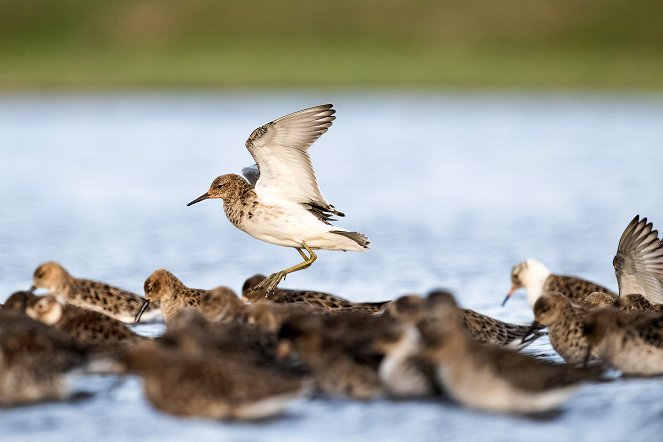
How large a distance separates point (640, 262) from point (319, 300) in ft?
7.79

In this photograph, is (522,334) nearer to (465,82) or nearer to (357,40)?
(465,82)

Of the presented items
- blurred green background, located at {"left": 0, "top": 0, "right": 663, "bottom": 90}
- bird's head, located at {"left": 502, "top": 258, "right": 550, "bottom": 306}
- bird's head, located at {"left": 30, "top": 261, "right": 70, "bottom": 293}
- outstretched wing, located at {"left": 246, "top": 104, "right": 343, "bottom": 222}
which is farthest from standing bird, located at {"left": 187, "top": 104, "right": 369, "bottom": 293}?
blurred green background, located at {"left": 0, "top": 0, "right": 663, "bottom": 90}

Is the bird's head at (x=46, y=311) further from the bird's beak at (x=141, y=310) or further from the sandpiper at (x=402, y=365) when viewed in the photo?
the sandpiper at (x=402, y=365)

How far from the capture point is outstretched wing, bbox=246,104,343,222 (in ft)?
34.1

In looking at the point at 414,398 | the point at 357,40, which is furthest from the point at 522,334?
the point at 357,40

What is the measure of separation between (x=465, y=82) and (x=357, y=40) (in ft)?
38.6

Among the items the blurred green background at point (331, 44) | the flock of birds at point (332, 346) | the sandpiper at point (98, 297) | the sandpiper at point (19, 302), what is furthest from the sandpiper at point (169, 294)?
the blurred green background at point (331, 44)

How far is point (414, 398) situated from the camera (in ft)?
24.6

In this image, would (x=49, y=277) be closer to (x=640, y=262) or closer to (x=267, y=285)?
(x=267, y=285)

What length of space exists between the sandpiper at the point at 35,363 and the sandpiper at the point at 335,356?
120cm

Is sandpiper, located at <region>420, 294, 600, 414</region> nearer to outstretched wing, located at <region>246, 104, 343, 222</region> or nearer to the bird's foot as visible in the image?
the bird's foot

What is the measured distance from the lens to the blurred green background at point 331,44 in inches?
1715

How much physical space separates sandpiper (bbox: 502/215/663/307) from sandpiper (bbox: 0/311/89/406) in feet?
11.5

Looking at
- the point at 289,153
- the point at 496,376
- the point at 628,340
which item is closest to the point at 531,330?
the point at 628,340
